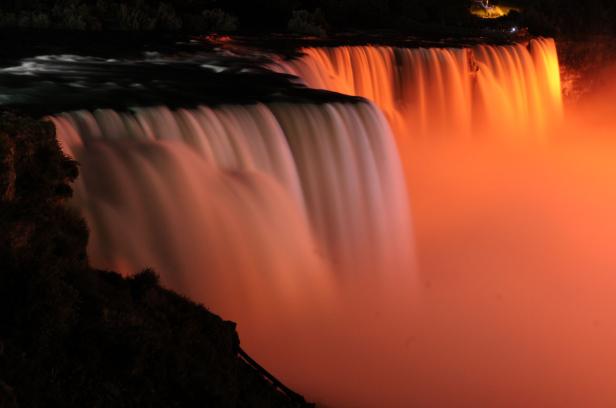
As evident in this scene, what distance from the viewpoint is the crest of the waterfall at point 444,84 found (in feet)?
43.3

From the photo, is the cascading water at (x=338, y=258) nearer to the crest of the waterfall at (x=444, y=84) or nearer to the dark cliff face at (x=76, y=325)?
the dark cliff face at (x=76, y=325)

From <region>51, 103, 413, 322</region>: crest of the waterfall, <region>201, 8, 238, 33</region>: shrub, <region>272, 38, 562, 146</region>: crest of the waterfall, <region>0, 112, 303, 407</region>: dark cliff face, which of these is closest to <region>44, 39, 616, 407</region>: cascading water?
<region>51, 103, 413, 322</region>: crest of the waterfall

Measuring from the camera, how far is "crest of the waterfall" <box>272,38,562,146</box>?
13.2 meters

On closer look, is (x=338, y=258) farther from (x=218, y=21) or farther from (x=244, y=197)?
(x=218, y=21)

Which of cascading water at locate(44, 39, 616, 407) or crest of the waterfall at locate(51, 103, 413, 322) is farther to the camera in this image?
cascading water at locate(44, 39, 616, 407)

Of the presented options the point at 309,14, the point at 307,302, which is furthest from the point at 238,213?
the point at 309,14

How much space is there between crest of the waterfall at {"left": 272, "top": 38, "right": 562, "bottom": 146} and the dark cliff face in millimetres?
7049

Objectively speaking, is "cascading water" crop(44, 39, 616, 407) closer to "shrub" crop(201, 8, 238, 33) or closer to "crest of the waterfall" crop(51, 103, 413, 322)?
"crest of the waterfall" crop(51, 103, 413, 322)

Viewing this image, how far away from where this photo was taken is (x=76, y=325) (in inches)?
161

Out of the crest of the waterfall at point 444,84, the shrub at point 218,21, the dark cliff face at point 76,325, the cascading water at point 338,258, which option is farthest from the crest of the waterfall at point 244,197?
the shrub at point 218,21

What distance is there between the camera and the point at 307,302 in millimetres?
7461

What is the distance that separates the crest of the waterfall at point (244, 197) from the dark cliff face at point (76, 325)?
1.19 meters

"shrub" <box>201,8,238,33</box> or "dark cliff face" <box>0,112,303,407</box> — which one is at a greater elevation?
"dark cliff face" <box>0,112,303,407</box>

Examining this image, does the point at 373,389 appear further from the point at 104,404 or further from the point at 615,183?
the point at 615,183
